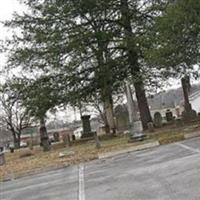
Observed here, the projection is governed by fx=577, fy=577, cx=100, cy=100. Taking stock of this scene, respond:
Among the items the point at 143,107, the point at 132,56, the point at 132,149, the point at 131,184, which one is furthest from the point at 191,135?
the point at 143,107

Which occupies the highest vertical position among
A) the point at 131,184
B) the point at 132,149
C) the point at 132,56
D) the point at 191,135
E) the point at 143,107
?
the point at 132,56

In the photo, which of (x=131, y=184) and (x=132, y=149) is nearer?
(x=131, y=184)

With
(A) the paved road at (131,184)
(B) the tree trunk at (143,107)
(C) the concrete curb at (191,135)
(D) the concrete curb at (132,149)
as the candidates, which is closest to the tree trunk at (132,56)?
(B) the tree trunk at (143,107)

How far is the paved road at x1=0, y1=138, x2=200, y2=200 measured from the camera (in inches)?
382

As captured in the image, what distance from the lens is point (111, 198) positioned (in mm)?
10086

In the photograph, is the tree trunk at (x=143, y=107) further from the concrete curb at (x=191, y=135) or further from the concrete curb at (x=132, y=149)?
the concrete curb at (x=132, y=149)

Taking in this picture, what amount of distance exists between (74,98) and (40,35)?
4066 mm

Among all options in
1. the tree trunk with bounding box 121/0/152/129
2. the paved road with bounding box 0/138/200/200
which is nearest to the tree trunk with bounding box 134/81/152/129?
the tree trunk with bounding box 121/0/152/129

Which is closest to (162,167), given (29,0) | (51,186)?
(51,186)

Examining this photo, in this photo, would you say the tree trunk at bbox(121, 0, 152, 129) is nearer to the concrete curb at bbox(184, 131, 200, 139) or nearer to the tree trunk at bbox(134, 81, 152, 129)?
the tree trunk at bbox(134, 81, 152, 129)

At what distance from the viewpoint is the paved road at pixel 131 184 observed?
9703mm

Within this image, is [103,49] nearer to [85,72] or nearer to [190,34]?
[85,72]

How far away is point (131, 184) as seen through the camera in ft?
37.5

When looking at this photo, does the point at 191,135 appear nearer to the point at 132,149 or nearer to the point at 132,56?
the point at 132,149
